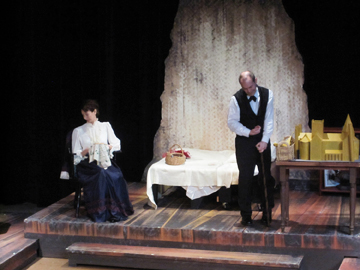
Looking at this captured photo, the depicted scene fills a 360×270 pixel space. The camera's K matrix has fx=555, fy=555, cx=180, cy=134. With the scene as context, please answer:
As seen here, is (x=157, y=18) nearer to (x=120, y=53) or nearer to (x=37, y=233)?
(x=120, y=53)

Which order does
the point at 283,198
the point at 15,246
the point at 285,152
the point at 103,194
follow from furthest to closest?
1. the point at 103,194
2. the point at 15,246
3. the point at 283,198
4. the point at 285,152

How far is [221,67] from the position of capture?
680 cm

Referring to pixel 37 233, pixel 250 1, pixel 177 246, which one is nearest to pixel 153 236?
pixel 177 246

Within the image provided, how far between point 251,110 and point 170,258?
1.47 meters

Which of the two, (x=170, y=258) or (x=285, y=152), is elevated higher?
(x=285, y=152)

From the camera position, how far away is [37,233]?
529 centimetres

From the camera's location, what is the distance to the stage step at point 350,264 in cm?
436

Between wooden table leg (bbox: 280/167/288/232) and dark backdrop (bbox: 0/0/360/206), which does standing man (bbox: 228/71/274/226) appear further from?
dark backdrop (bbox: 0/0/360/206)

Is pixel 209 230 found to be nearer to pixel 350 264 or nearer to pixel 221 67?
pixel 350 264

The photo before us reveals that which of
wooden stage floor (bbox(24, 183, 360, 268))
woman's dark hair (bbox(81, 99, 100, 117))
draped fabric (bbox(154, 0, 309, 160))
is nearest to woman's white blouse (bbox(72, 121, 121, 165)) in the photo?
woman's dark hair (bbox(81, 99, 100, 117))

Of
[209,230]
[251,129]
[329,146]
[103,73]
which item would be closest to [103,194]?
[209,230]

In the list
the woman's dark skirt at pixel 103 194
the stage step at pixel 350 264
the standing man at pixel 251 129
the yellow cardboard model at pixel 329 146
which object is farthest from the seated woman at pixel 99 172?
the stage step at pixel 350 264

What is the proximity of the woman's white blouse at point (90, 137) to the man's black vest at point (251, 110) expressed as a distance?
1438 millimetres

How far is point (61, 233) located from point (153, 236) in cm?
91
